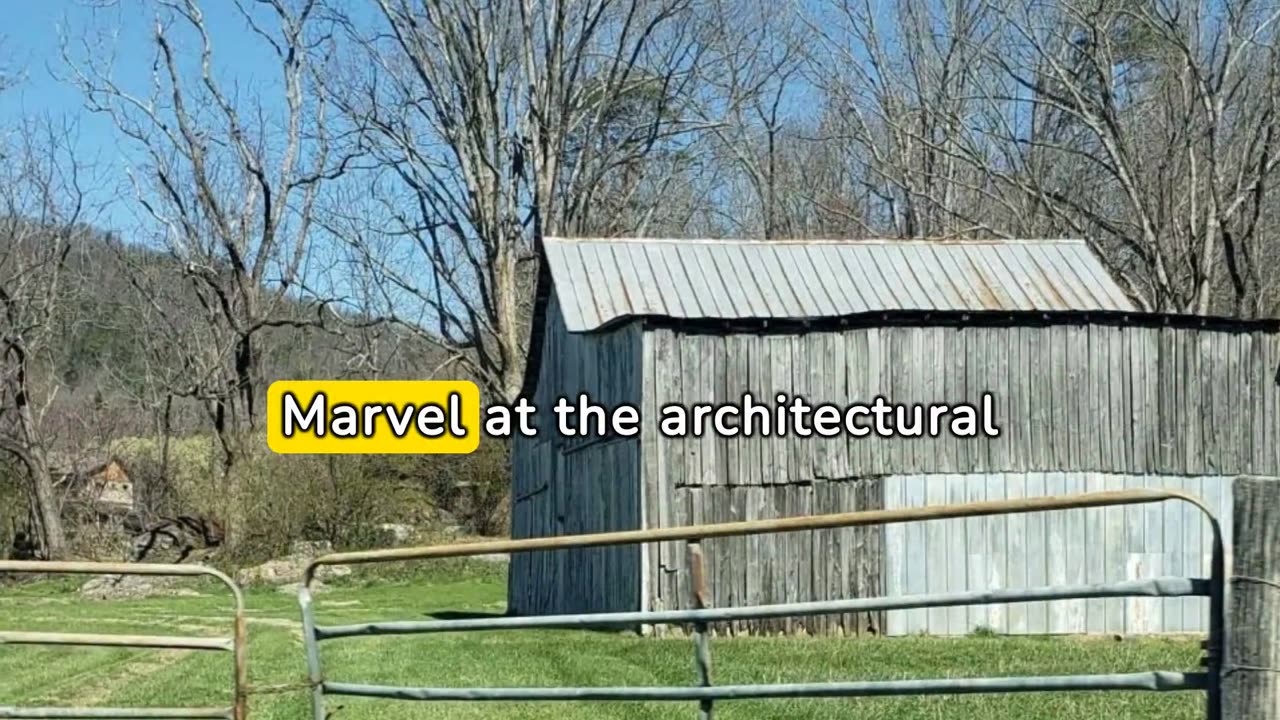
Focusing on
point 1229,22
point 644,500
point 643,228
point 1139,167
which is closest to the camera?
point 644,500

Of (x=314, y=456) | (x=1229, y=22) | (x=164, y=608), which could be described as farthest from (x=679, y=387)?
(x=314, y=456)

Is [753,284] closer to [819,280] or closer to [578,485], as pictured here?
[819,280]

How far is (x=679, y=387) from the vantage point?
2186 centimetres

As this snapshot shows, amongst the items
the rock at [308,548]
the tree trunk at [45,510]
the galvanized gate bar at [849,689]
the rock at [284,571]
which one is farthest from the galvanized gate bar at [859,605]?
the tree trunk at [45,510]

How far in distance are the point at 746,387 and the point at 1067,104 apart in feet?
62.1

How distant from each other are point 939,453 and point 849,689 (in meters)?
16.0

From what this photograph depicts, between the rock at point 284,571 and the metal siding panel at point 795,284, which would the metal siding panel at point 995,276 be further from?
the rock at point 284,571

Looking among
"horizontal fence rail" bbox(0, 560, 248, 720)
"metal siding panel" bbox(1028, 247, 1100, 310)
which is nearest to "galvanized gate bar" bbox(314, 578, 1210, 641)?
"horizontal fence rail" bbox(0, 560, 248, 720)

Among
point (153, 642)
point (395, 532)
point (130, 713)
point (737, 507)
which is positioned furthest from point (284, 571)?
point (153, 642)

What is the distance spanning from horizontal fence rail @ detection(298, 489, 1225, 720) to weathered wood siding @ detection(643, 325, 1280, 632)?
13.8 meters

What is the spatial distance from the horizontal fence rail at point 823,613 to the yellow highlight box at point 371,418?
3294cm

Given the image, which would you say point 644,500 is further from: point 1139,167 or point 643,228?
point 643,228

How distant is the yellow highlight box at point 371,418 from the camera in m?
41.2

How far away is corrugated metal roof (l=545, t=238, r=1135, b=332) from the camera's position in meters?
24.2
